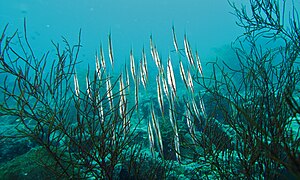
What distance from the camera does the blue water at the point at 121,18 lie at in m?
68.9

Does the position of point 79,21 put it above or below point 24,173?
above

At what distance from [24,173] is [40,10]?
82430mm

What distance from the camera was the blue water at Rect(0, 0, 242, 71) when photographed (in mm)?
68919

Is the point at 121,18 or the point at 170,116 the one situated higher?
the point at 121,18

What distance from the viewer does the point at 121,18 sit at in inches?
4043

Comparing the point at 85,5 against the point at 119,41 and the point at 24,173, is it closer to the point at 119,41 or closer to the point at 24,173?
the point at 119,41

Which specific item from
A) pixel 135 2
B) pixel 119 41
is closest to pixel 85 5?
pixel 135 2

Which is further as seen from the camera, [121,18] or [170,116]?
[121,18]

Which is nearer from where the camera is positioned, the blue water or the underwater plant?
the underwater plant

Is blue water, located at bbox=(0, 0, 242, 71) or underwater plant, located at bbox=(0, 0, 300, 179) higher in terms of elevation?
blue water, located at bbox=(0, 0, 242, 71)

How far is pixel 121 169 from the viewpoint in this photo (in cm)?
382

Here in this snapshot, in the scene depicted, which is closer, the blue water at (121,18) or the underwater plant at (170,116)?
the underwater plant at (170,116)

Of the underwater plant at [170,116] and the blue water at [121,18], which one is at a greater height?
the blue water at [121,18]

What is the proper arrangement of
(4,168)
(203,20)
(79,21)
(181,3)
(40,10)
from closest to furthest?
(4,168), (40,10), (79,21), (181,3), (203,20)
